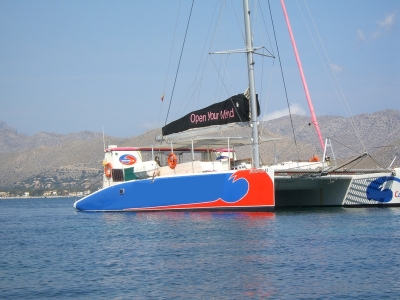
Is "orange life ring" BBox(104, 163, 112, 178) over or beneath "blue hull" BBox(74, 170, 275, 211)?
over

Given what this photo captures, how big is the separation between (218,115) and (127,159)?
5648mm

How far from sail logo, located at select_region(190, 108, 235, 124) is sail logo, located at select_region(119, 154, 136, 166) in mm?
4143

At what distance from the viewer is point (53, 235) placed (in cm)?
2156

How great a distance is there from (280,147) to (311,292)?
325 ft

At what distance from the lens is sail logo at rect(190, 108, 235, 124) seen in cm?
2581

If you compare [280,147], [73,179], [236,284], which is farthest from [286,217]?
[73,179]

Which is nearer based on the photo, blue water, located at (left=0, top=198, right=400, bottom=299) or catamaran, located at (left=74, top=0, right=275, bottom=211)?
blue water, located at (left=0, top=198, right=400, bottom=299)

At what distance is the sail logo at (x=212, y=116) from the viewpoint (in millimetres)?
25812

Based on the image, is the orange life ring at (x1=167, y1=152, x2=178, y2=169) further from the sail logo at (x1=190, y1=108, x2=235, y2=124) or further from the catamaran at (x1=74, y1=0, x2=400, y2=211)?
the sail logo at (x1=190, y1=108, x2=235, y2=124)

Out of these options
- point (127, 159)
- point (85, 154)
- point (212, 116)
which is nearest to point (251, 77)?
point (212, 116)

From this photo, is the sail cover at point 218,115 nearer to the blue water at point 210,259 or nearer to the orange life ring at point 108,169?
the orange life ring at point 108,169

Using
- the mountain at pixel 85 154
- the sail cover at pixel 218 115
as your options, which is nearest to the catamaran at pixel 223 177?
the sail cover at pixel 218 115

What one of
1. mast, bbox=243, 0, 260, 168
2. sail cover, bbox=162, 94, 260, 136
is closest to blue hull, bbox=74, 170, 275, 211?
mast, bbox=243, 0, 260, 168

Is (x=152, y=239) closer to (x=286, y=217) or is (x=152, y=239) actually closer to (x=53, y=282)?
(x=53, y=282)
